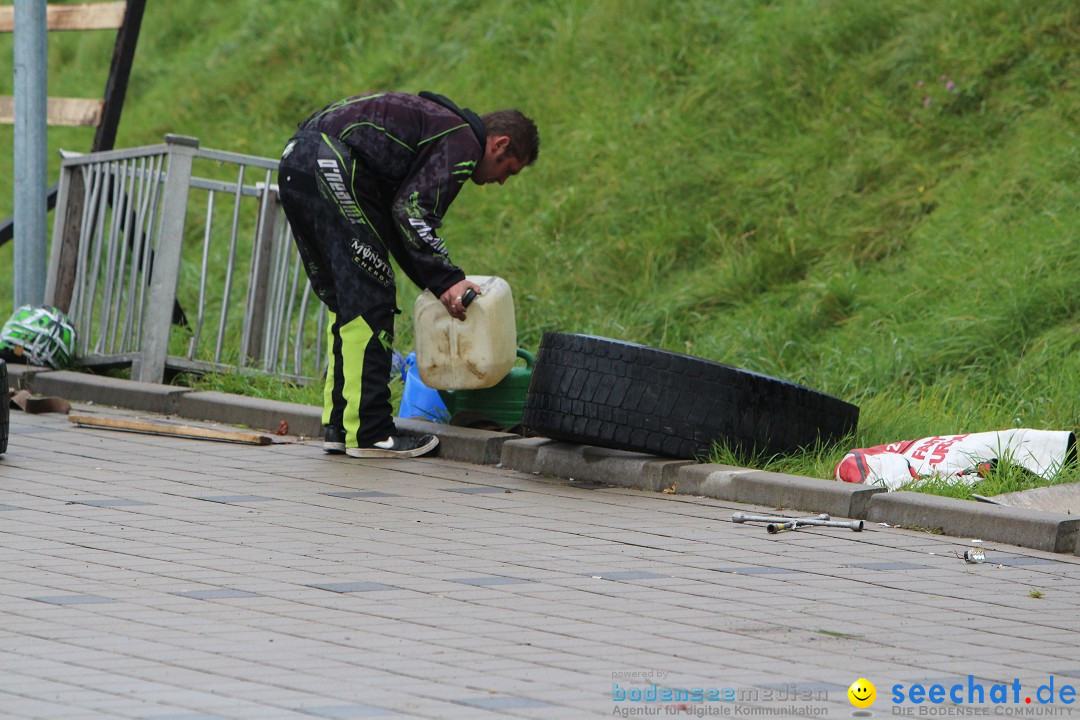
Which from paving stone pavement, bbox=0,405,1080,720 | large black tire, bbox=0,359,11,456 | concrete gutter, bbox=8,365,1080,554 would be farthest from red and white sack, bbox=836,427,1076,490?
large black tire, bbox=0,359,11,456

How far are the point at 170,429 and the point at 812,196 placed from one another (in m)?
4.83

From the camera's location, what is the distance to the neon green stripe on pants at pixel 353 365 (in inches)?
288

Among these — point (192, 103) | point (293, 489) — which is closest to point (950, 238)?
point (293, 489)

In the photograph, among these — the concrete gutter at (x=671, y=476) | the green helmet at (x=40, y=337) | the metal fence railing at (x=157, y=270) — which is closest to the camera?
the concrete gutter at (x=671, y=476)

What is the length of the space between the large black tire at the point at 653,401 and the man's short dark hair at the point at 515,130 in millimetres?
995

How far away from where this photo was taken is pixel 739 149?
1135cm

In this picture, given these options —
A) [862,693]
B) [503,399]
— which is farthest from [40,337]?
[862,693]

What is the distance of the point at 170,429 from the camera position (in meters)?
7.97

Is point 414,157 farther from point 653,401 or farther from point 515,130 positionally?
point 653,401

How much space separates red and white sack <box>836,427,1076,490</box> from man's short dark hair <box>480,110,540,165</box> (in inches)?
82.0

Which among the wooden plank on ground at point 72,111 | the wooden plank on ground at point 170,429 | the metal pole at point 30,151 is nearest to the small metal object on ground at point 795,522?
the wooden plank on ground at point 170,429

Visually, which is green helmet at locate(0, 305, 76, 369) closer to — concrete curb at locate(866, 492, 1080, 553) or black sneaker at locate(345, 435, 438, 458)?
black sneaker at locate(345, 435, 438, 458)

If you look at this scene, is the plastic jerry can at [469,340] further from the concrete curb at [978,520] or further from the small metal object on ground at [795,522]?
the concrete curb at [978,520]

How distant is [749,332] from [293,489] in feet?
12.9
